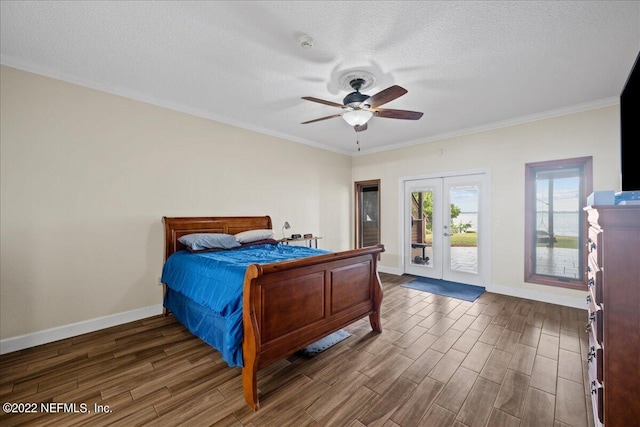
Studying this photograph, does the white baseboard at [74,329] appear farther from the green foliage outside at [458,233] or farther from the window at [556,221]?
the window at [556,221]

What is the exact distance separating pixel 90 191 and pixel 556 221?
6182 millimetres

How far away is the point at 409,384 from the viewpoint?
205cm

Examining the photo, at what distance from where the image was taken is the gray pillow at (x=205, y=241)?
3.23 m

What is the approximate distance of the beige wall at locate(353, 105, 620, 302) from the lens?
3.39 m

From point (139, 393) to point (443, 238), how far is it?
16.0 feet

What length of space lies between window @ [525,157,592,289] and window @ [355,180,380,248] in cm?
279

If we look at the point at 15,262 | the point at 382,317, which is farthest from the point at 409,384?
the point at 15,262

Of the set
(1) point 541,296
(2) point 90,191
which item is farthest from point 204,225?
(1) point 541,296

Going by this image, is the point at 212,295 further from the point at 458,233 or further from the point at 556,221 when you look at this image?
the point at 556,221

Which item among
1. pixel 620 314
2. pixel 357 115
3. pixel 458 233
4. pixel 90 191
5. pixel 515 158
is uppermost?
pixel 357 115

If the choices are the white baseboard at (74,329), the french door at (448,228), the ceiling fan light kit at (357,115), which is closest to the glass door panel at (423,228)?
the french door at (448,228)

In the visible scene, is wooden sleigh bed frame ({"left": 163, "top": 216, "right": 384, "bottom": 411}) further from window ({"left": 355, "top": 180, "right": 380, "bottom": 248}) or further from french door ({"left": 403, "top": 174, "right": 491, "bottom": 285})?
window ({"left": 355, "top": 180, "right": 380, "bottom": 248})

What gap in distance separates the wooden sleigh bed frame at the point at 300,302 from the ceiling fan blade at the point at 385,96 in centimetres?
153

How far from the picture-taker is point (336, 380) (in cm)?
209
